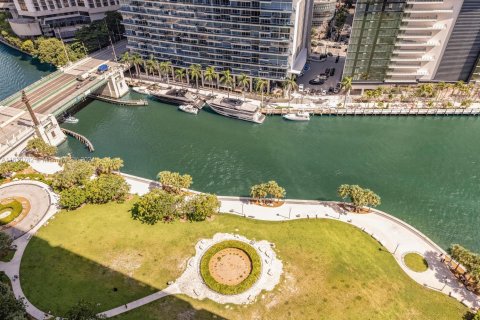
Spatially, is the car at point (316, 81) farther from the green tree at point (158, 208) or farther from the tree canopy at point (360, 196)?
the green tree at point (158, 208)

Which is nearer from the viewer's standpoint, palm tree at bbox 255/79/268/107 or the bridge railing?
the bridge railing

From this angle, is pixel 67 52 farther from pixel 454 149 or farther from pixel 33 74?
pixel 454 149

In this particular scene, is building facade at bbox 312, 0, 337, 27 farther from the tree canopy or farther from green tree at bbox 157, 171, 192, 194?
green tree at bbox 157, 171, 192, 194

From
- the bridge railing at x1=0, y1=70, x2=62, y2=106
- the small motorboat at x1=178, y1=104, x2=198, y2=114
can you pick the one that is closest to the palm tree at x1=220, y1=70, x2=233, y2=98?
the small motorboat at x1=178, y1=104, x2=198, y2=114

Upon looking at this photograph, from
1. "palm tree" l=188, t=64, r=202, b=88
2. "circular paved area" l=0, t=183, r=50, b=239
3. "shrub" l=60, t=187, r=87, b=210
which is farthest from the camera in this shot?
"palm tree" l=188, t=64, r=202, b=88

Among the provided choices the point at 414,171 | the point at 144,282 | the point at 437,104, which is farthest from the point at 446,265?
the point at 437,104

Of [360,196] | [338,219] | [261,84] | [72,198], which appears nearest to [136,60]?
[261,84]

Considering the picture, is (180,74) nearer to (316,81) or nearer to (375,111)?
(316,81)

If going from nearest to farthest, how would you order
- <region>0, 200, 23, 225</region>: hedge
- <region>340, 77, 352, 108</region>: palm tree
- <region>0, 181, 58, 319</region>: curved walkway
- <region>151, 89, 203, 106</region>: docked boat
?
<region>0, 181, 58, 319</region>: curved walkway < <region>0, 200, 23, 225</region>: hedge < <region>340, 77, 352, 108</region>: palm tree < <region>151, 89, 203, 106</region>: docked boat
